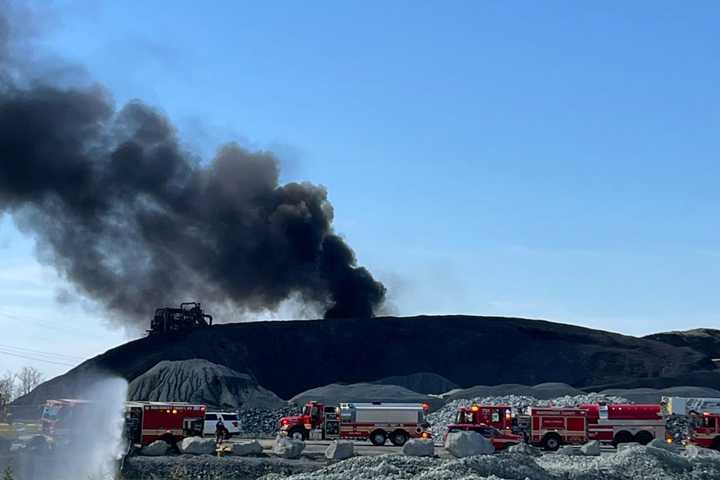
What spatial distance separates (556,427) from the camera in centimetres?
4209

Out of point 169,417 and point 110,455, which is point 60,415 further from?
point 110,455

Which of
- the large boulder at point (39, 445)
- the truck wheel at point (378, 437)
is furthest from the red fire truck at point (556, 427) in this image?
the large boulder at point (39, 445)

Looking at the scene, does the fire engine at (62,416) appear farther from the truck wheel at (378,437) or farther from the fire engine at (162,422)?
the truck wheel at (378,437)

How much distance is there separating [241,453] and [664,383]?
59.1 m

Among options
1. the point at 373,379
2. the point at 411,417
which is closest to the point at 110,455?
the point at 411,417

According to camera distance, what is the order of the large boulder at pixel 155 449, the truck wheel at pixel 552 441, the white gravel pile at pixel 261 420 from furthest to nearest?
the white gravel pile at pixel 261 420 → the truck wheel at pixel 552 441 → the large boulder at pixel 155 449

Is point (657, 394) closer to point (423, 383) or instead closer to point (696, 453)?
point (423, 383)

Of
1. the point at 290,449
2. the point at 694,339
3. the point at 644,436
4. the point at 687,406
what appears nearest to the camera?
the point at 290,449

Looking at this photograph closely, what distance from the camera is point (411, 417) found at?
42938mm

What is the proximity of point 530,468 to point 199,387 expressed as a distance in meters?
49.9

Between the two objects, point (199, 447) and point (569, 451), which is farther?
point (569, 451)

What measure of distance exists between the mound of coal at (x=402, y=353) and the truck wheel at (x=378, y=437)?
173 feet

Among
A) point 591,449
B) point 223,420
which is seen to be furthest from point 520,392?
point 591,449

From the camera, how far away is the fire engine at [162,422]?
38.2 metres
